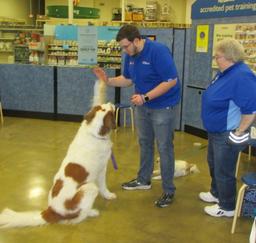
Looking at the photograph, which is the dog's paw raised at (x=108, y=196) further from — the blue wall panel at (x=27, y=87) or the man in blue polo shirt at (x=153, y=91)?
the blue wall panel at (x=27, y=87)

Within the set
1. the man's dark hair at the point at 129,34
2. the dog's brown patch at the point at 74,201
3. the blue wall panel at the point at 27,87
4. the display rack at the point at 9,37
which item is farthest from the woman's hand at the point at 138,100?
the display rack at the point at 9,37

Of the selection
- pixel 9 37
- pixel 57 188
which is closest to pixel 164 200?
pixel 57 188

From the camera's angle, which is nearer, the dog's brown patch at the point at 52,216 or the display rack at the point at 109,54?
the dog's brown patch at the point at 52,216

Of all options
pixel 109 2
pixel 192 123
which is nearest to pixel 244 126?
pixel 192 123

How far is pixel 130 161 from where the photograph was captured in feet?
15.4

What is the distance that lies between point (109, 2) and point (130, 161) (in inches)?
404

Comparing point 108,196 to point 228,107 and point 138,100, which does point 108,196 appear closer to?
point 138,100

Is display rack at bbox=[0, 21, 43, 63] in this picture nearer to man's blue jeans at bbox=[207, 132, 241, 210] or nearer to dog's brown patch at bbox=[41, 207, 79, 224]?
dog's brown patch at bbox=[41, 207, 79, 224]

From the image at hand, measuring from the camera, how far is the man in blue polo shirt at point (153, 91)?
312 cm

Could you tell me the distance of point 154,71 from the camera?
3.18m

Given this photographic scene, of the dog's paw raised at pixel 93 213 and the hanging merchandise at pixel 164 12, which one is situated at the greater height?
the hanging merchandise at pixel 164 12

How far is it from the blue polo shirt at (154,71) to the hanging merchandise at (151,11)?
23.3 ft

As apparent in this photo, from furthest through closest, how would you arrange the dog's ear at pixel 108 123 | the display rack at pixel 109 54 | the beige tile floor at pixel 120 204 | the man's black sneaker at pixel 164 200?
the display rack at pixel 109 54
the man's black sneaker at pixel 164 200
the dog's ear at pixel 108 123
the beige tile floor at pixel 120 204

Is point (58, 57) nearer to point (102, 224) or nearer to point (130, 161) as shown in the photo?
point (130, 161)
